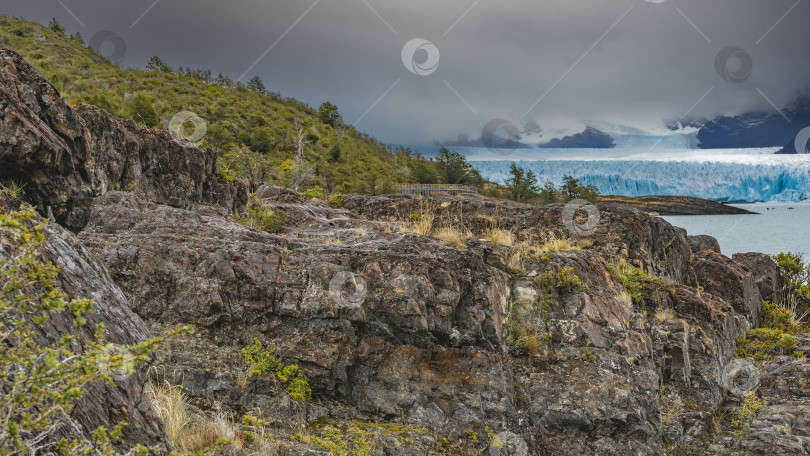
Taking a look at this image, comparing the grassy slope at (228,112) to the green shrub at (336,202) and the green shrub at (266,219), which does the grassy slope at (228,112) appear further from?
the green shrub at (266,219)

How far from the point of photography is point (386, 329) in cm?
629

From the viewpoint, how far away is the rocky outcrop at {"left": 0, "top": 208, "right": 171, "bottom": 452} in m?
2.75

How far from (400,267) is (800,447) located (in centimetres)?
679

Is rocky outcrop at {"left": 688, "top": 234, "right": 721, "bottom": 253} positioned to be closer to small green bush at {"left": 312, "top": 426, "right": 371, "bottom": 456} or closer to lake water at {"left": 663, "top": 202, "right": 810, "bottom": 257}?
lake water at {"left": 663, "top": 202, "right": 810, "bottom": 257}

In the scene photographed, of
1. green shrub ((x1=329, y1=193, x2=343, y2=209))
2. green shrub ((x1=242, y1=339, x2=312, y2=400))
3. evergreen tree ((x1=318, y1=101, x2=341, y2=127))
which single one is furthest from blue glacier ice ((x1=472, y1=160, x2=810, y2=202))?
green shrub ((x1=242, y1=339, x2=312, y2=400))

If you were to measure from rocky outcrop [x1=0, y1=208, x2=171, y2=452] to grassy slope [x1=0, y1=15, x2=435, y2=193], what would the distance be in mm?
25530

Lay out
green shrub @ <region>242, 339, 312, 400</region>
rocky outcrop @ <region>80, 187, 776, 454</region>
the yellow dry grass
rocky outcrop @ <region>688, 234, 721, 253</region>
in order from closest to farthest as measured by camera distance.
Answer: the yellow dry grass
green shrub @ <region>242, 339, 312, 400</region>
rocky outcrop @ <region>80, 187, 776, 454</region>
rocky outcrop @ <region>688, 234, 721, 253</region>

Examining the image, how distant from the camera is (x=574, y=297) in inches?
307

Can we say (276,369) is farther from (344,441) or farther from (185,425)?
Answer: (185,425)

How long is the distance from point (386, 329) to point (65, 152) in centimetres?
467

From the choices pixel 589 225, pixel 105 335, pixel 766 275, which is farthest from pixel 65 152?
pixel 766 275

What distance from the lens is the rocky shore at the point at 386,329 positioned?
546cm

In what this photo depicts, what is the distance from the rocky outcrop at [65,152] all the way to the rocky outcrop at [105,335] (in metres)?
1.67

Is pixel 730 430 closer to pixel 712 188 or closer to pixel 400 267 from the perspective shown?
pixel 400 267
